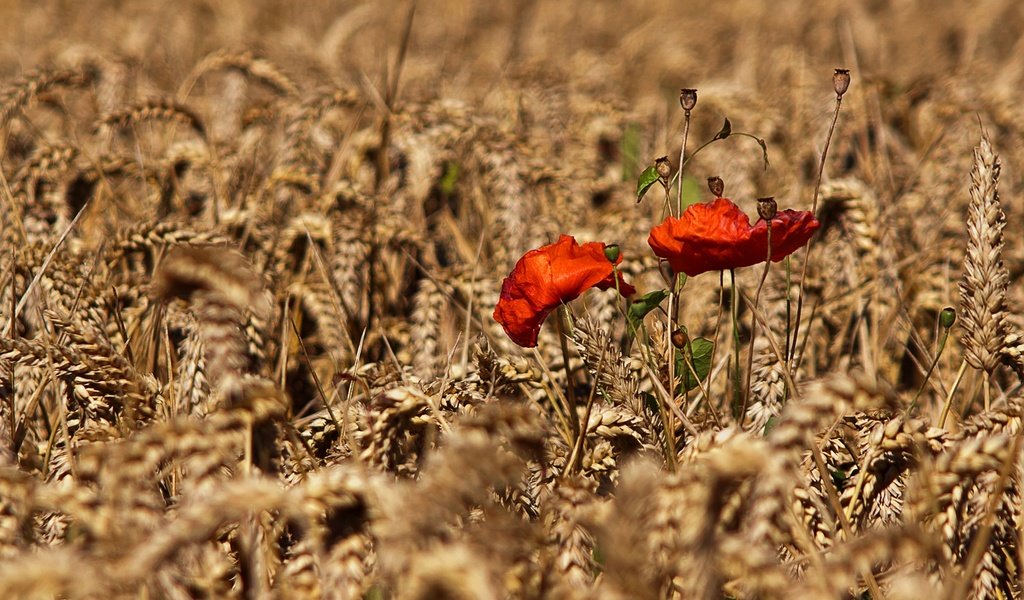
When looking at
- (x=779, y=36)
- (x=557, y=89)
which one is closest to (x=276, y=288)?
(x=557, y=89)

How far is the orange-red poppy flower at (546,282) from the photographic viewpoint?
1.20m

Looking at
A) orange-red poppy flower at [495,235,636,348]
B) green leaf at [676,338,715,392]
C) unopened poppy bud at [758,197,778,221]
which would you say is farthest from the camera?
green leaf at [676,338,715,392]

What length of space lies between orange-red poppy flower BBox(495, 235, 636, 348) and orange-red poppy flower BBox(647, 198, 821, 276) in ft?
0.27

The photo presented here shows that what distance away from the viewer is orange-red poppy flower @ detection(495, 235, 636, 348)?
1.20 meters

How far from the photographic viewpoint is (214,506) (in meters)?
0.78

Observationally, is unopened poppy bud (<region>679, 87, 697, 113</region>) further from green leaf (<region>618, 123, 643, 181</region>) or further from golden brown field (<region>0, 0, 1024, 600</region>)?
green leaf (<region>618, 123, 643, 181</region>)

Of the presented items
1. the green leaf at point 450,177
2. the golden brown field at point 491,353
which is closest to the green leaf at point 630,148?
the golden brown field at point 491,353

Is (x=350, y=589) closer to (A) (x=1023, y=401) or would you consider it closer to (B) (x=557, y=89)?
(A) (x=1023, y=401)

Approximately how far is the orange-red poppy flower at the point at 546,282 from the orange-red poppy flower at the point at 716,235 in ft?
0.27

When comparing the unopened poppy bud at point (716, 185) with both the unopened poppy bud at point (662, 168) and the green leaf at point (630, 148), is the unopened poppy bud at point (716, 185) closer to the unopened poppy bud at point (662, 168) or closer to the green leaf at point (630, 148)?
the unopened poppy bud at point (662, 168)

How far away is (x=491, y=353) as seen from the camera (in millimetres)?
1323

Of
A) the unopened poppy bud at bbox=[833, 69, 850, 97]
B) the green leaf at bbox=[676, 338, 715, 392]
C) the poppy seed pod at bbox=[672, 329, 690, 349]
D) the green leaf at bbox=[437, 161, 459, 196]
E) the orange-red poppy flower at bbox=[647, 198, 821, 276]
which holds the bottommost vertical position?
the green leaf at bbox=[437, 161, 459, 196]

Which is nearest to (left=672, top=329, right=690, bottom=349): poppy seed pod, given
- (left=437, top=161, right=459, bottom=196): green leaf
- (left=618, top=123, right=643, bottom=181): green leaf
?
(left=437, top=161, right=459, bottom=196): green leaf

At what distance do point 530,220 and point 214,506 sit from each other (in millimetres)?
1477
